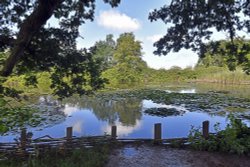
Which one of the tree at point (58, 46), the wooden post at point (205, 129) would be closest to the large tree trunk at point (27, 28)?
the tree at point (58, 46)

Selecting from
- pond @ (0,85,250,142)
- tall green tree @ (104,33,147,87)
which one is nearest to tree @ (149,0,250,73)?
pond @ (0,85,250,142)

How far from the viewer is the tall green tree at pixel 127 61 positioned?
45.0 meters

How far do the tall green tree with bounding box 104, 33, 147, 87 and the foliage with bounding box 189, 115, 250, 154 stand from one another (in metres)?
35.7

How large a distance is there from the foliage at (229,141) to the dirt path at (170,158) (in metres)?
0.25

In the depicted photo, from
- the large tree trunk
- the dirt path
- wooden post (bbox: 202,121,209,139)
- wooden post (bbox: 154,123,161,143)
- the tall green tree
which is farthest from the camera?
the tall green tree

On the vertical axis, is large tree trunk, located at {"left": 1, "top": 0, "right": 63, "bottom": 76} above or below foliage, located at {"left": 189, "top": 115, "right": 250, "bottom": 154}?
above

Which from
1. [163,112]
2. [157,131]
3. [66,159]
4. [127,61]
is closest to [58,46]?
[66,159]

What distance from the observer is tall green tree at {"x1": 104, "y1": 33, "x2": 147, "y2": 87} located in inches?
1773

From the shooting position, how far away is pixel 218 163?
6566 mm

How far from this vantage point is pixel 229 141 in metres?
7.34

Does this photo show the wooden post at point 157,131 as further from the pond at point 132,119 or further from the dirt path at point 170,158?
the pond at point 132,119

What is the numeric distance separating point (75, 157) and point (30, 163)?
1.04 meters

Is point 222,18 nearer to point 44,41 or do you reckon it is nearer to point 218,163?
point 218,163

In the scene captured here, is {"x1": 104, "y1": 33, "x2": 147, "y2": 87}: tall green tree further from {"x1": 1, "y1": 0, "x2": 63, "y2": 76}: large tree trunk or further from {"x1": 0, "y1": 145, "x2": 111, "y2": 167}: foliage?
{"x1": 1, "y1": 0, "x2": 63, "y2": 76}: large tree trunk
